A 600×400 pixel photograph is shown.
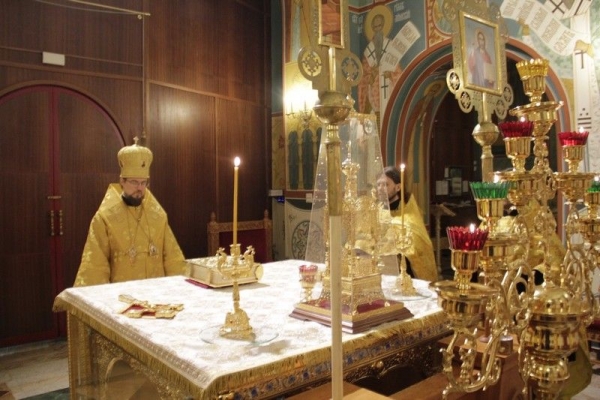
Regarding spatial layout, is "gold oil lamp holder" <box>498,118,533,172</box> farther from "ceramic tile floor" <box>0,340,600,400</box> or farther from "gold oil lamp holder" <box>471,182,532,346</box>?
"ceramic tile floor" <box>0,340,600,400</box>

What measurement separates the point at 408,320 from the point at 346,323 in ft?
1.12

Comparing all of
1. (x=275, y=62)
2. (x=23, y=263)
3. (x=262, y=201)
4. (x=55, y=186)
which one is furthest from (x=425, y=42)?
(x=23, y=263)

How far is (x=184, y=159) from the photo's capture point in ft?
22.6

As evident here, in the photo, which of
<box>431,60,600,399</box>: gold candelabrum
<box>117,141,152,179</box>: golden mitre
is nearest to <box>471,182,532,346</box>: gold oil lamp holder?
<box>431,60,600,399</box>: gold candelabrum

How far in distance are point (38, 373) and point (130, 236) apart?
63.2 inches

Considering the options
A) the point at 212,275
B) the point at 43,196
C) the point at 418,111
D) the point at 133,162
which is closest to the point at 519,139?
the point at 212,275

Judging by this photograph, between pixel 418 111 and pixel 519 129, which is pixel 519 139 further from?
pixel 418 111

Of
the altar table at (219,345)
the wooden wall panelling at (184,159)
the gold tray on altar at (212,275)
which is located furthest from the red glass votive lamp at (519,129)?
the wooden wall panelling at (184,159)

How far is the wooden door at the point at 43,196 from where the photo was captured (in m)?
5.25

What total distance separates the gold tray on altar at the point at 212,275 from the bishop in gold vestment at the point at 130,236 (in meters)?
0.94

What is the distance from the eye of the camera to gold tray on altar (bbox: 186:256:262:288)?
2.99 m

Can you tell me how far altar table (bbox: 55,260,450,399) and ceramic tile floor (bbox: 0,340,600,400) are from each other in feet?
4.31

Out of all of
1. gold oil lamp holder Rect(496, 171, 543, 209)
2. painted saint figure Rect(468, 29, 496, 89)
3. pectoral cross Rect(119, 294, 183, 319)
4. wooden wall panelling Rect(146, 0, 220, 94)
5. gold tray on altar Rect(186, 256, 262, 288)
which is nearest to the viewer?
gold oil lamp holder Rect(496, 171, 543, 209)

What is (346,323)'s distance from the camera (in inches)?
Answer: 80.0
